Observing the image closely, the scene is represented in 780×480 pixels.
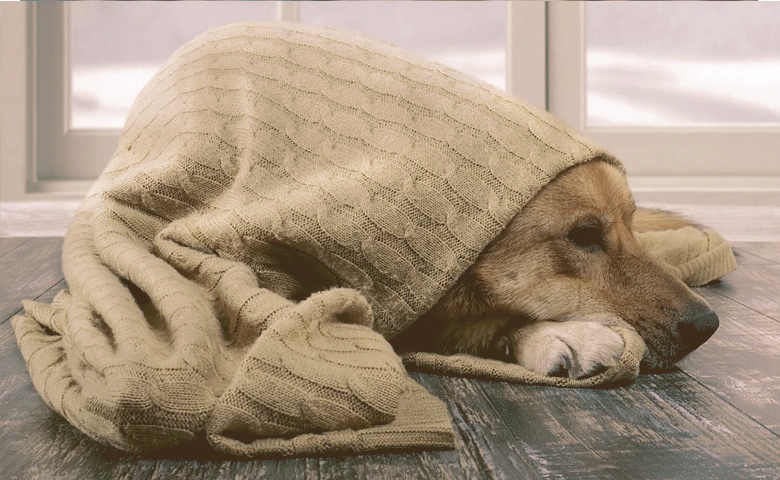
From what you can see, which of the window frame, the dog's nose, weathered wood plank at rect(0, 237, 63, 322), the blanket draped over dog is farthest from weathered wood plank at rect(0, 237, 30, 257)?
the dog's nose

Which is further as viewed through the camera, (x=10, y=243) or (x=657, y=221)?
(x=10, y=243)

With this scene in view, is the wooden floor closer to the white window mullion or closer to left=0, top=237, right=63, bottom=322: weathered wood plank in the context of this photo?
left=0, top=237, right=63, bottom=322: weathered wood plank

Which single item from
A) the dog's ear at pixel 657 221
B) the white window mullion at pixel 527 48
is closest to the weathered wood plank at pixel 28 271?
the dog's ear at pixel 657 221

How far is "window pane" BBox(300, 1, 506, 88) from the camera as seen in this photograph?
3.54 metres

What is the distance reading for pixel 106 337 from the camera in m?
1.28

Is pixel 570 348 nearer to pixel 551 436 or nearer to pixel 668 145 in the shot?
pixel 551 436

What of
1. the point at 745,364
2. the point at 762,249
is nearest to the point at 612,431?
the point at 745,364

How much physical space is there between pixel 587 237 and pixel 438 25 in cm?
219

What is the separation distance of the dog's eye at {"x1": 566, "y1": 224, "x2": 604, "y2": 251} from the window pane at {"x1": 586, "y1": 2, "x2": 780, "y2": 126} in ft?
7.00

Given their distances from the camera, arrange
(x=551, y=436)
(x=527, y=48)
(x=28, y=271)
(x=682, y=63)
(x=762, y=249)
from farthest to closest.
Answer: (x=682, y=63)
(x=527, y=48)
(x=762, y=249)
(x=28, y=271)
(x=551, y=436)

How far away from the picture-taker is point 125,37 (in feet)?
11.8

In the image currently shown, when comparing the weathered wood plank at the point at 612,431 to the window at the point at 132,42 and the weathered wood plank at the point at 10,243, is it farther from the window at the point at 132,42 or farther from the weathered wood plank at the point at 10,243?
the window at the point at 132,42

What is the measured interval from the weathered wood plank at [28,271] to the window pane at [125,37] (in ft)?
2.41

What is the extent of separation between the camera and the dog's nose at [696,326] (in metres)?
1.50
